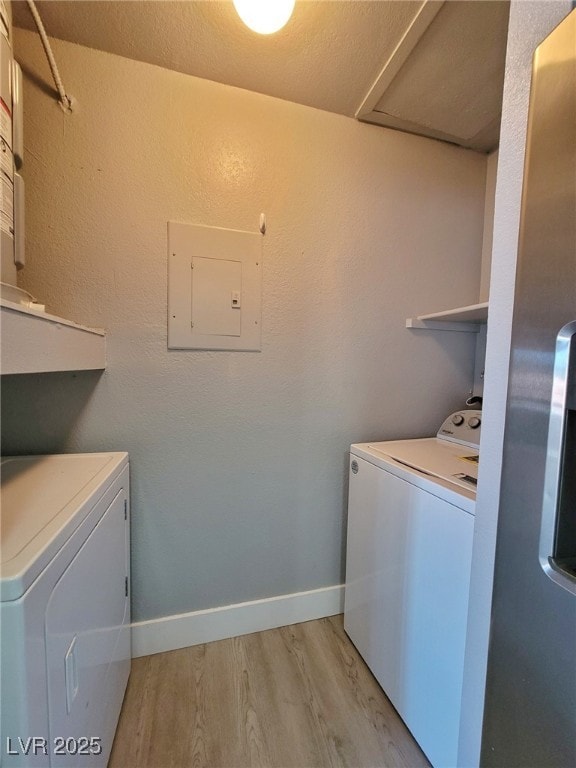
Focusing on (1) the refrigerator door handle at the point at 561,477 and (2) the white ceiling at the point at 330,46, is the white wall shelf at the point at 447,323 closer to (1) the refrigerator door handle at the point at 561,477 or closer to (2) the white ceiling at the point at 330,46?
(2) the white ceiling at the point at 330,46

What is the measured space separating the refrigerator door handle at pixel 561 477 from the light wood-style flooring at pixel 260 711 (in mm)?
1013

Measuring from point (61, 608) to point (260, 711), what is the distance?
1002mm

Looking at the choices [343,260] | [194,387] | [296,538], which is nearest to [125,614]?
[296,538]

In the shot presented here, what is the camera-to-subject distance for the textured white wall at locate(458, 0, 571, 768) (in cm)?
62

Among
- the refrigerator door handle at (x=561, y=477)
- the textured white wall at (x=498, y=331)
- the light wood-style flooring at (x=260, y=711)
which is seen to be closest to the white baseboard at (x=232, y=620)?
the light wood-style flooring at (x=260, y=711)

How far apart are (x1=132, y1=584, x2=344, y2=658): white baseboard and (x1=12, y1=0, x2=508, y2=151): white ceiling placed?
2.33m

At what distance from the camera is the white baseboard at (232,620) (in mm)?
1319

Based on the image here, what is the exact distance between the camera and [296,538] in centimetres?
150

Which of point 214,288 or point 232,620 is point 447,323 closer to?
point 214,288

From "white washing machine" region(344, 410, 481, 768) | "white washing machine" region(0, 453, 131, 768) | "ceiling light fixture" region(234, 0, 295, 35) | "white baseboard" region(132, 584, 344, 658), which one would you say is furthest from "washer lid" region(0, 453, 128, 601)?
"ceiling light fixture" region(234, 0, 295, 35)

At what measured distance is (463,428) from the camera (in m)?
1.49

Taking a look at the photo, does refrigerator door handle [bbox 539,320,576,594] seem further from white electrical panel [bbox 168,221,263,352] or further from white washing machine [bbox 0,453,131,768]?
white electrical panel [bbox 168,221,263,352]

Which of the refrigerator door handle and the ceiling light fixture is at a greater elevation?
the ceiling light fixture

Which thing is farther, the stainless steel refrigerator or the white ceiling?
the white ceiling
